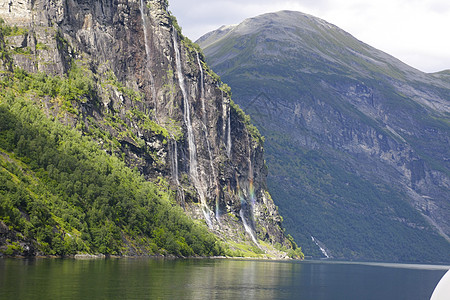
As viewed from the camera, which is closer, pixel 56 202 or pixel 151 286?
pixel 151 286

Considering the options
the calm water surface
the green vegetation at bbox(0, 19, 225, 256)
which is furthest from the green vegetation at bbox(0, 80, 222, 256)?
the calm water surface

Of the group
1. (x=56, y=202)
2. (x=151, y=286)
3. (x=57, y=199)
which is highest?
(x=57, y=199)

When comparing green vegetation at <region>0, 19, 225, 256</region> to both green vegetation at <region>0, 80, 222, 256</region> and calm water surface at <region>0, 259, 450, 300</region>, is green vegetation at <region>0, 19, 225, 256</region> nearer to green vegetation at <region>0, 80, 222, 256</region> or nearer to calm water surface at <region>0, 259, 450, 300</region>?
green vegetation at <region>0, 80, 222, 256</region>

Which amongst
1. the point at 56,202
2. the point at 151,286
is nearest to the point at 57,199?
the point at 56,202

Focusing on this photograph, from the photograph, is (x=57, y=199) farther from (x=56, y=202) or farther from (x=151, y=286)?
(x=151, y=286)

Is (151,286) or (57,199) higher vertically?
(57,199)

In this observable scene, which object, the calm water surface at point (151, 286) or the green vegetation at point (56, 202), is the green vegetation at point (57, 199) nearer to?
the green vegetation at point (56, 202)

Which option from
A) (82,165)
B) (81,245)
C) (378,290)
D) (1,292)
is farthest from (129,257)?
(1,292)

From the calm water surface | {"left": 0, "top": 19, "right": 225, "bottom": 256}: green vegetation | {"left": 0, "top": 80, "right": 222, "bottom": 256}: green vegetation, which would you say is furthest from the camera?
{"left": 0, "top": 80, "right": 222, "bottom": 256}: green vegetation

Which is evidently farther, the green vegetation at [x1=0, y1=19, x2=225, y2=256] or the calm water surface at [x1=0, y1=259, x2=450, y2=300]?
the green vegetation at [x1=0, y1=19, x2=225, y2=256]

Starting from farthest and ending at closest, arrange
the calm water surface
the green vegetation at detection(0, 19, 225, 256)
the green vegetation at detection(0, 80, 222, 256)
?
the green vegetation at detection(0, 80, 222, 256) → the green vegetation at detection(0, 19, 225, 256) → the calm water surface

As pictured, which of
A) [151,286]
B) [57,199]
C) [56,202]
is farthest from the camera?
[57,199]

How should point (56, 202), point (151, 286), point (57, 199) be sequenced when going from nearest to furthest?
point (151, 286) → point (56, 202) → point (57, 199)

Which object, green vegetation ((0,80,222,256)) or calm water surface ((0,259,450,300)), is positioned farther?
green vegetation ((0,80,222,256))
